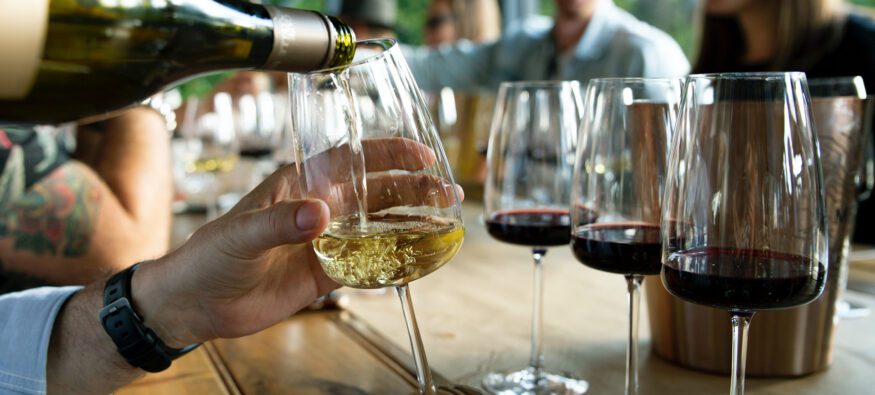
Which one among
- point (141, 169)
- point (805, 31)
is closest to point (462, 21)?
point (805, 31)

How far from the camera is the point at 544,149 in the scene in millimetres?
915

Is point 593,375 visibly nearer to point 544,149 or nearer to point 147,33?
point 544,149

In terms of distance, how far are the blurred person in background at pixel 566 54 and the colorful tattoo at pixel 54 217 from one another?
6.08 ft

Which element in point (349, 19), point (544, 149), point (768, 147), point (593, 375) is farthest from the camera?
point (349, 19)

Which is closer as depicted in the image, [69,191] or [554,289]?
[554,289]

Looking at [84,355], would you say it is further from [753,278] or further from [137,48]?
[753,278]

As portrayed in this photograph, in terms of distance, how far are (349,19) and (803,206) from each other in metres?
3.47

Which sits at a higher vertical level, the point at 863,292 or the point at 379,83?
the point at 379,83

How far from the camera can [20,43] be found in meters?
0.50

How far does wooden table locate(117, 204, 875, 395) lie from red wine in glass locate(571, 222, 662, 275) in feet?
0.44

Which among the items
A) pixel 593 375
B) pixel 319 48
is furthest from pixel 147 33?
pixel 593 375

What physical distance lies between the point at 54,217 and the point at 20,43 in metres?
0.87

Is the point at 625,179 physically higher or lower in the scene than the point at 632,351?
higher

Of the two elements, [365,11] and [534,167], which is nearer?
[534,167]
